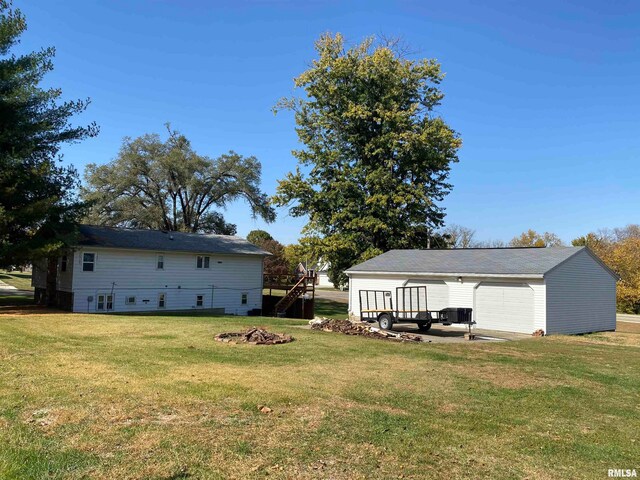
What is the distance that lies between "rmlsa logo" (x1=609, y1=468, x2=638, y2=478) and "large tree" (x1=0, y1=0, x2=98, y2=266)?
21.0 metres

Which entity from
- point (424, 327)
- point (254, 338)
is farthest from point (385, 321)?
point (254, 338)

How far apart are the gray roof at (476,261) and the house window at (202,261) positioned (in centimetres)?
951

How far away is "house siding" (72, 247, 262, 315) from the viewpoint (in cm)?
2533

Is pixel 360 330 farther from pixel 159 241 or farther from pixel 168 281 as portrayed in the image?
pixel 159 241

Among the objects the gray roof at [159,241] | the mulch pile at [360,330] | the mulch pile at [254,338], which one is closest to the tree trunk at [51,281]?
the gray roof at [159,241]

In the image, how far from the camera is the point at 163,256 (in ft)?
92.6

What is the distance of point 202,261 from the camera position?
2994cm

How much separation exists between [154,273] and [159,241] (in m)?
2.18

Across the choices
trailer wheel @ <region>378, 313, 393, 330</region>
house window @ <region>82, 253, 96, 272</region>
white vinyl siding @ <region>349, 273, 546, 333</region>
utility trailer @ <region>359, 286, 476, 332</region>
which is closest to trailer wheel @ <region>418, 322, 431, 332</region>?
utility trailer @ <region>359, 286, 476, 332</region>

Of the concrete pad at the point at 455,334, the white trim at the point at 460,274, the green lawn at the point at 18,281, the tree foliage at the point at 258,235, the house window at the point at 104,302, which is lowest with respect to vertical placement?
the concrete pad at the point at 455,334

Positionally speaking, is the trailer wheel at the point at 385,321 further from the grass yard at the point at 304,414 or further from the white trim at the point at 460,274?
the grass yard at the point at 304,414

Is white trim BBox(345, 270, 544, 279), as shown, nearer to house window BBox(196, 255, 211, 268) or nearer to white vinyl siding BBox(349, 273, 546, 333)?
white vinyl siding BBox(349, 273, 546, 333)

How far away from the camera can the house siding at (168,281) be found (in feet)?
83.1

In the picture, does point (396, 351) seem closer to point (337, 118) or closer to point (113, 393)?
point (113, 393)
